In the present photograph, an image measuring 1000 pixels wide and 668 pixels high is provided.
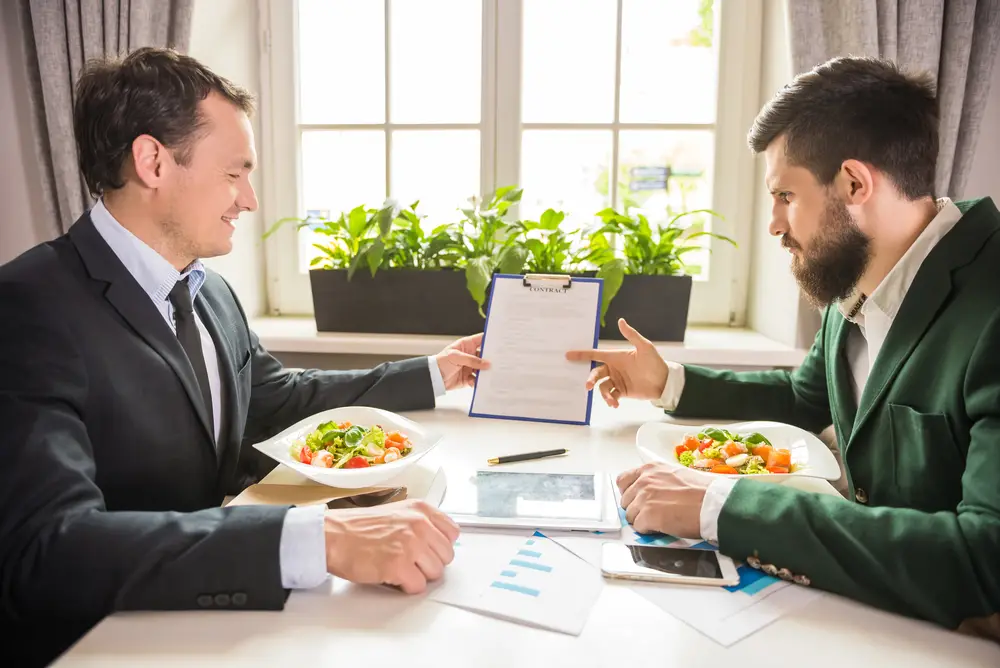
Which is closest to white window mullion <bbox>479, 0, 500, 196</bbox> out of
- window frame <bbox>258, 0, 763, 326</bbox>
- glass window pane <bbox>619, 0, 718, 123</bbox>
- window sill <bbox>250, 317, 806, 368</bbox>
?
window frame <bbox>258, 0, 763, 326</bbox>

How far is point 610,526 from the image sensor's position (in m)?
1.04

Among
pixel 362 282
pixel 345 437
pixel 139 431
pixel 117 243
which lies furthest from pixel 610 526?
pixel 362 282

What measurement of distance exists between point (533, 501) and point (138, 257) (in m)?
0.80

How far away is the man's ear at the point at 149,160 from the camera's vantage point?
4.19 ft

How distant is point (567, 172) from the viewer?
2531 mm

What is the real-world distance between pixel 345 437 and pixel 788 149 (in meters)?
0.94

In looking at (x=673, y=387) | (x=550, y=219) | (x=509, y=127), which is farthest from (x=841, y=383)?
(x=509, y=127)

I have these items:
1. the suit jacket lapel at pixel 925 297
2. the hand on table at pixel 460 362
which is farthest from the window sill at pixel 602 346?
the suit jacket lapel at pixel 925 297

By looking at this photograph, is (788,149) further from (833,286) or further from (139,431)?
(139,431)

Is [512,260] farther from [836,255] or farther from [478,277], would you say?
[836,255]

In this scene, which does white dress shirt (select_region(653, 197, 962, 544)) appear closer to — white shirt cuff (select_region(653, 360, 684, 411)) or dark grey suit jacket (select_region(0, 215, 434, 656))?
white shirt cuff (select_region(653, 360, 684, 411))

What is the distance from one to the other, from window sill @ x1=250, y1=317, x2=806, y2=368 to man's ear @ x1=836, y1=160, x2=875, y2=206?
0.95 metres

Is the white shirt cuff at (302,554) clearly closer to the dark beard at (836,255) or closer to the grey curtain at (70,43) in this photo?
the dark beard at (836,255)

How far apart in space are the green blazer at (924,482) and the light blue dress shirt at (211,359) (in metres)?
0.53
